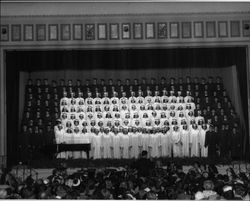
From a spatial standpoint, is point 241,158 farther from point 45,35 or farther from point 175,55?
point 45,35

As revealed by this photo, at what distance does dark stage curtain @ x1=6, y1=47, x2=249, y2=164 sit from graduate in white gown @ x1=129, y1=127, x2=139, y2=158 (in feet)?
7.54

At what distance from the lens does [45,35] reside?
1259cm

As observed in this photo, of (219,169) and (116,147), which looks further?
(116,147)

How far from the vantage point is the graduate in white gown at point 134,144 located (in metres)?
12.2

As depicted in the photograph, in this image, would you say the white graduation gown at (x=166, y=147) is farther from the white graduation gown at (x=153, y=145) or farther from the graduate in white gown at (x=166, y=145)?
the white graduation gown at (x=153, y=145)

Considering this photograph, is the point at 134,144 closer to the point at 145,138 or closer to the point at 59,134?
the point at 145,138

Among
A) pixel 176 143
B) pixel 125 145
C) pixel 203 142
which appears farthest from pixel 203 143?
pixel 125 145

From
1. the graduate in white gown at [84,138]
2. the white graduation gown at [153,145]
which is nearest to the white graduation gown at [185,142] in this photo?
the white graduation gown at [153,145]

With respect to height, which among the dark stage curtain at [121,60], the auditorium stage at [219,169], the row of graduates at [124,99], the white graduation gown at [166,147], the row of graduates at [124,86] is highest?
the dark stage curtain at [121,60]

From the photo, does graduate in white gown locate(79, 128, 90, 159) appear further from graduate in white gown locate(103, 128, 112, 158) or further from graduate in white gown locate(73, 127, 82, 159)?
graduate in white gown locate(103, 128, 112, 158)

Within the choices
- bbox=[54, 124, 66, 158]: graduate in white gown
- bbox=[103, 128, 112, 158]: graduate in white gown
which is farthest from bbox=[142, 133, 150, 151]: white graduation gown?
bbox=[54, 124, 66, 158]: graduate in white gown

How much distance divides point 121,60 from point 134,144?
2.55m

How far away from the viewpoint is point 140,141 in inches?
483

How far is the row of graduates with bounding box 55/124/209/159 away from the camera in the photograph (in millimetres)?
12164
